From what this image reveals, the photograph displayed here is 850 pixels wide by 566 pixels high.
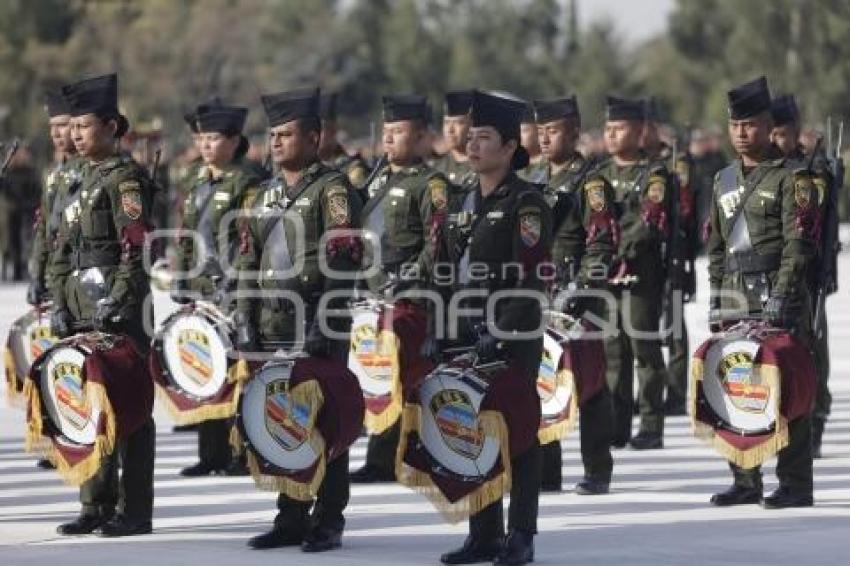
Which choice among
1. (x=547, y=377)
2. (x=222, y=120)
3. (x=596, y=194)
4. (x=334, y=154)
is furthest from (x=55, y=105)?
(x=547, y=377)

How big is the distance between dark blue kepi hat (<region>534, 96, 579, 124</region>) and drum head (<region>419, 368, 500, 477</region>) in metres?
3.53

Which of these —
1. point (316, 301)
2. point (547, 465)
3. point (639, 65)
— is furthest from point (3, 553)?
point (639, 65)

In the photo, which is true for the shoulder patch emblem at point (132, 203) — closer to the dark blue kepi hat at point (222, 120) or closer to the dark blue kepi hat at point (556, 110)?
the dark blue kepi hat at point (556, 110)

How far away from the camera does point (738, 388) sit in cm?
1230

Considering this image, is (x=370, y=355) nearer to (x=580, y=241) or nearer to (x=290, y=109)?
(x=580, y=241)

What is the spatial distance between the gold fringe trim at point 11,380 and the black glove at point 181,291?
1092 millimetres

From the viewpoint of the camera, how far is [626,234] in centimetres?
1578

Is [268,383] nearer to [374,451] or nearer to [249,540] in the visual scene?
[249,540]

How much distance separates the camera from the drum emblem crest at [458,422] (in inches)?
416

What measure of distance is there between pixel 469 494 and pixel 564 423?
2552 mm

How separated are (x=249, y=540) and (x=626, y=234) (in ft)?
17.2

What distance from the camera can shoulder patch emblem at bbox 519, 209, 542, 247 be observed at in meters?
10.6

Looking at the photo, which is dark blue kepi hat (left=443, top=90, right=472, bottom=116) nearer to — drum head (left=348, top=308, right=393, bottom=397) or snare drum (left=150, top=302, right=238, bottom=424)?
drum head (left=348, top=308, right=393, bottom=397)

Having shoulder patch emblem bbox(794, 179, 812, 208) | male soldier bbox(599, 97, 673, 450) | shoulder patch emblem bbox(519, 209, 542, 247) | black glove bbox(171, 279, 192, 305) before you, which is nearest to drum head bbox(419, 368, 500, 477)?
shoulder patch emblem bbox(519, 209, 542, 247)
